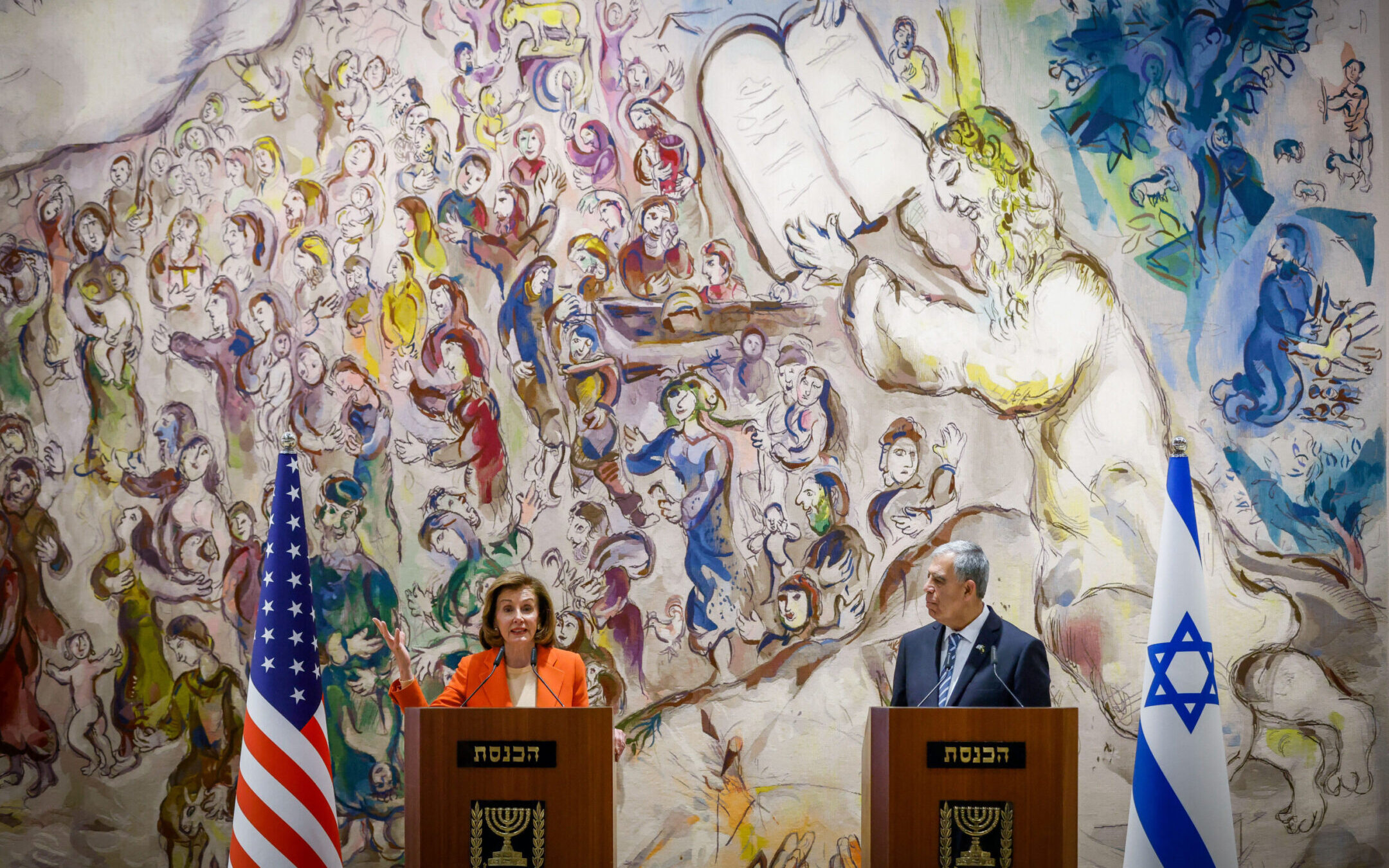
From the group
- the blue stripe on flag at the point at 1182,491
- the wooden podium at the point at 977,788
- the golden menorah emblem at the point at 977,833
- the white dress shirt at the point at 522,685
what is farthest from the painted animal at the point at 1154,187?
the white dress shirt at the point at 522,685

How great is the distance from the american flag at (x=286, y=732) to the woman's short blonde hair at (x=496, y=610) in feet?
2.30

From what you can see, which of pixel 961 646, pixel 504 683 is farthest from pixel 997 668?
pixel 504 683

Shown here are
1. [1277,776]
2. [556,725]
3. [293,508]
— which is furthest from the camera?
[1277,776]

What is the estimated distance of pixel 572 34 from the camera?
5566 millimetres

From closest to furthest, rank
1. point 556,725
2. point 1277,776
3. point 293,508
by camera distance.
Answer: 1. point 556,725
2. point 293,508
3. point 1277,776

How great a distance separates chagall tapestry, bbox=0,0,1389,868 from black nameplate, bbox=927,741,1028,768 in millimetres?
1972

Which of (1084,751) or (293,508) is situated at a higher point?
(293,508)

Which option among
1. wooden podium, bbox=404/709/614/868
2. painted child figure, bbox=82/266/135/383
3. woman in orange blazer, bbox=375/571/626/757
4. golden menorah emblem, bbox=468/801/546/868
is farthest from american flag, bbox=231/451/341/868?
painted child figure, bbox=82/266/135/383

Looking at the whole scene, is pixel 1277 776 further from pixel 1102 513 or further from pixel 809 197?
pixel 809 197

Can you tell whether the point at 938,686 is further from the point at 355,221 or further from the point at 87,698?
the point at 87,698

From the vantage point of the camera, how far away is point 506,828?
3.43m

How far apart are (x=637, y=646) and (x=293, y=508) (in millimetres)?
1682

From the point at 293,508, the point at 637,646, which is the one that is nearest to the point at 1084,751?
the point at 637,646

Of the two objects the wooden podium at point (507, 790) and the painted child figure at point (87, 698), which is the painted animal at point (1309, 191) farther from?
the painted child figure at point (87, 698)
